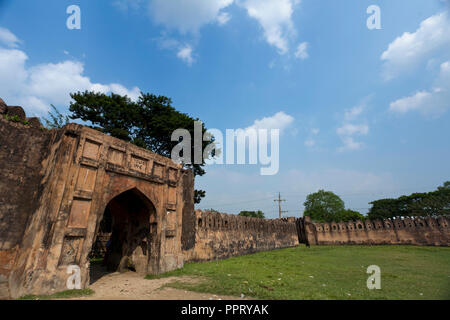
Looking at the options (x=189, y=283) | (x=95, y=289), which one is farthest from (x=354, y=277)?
(x=95, y=289)

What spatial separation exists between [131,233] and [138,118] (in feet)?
44.7

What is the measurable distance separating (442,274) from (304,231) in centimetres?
1863

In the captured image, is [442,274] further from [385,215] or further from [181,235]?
[385,215]

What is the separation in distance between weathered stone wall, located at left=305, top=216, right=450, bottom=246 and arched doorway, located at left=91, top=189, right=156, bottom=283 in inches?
845

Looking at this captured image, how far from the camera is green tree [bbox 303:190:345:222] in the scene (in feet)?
150

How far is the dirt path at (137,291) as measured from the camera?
5.35m

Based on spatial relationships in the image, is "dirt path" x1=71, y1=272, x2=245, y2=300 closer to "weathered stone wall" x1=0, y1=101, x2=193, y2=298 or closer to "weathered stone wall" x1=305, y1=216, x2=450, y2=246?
"weathered stone wall" x1=0, y1=101, x2=193, y2=298

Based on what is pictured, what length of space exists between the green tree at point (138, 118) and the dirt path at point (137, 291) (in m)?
13.1

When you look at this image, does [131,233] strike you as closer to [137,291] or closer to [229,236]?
[137,291]

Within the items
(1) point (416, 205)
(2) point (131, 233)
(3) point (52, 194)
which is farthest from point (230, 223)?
(1) point (416, 205)

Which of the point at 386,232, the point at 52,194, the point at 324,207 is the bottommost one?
the point at 386,232

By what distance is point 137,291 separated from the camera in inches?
242
